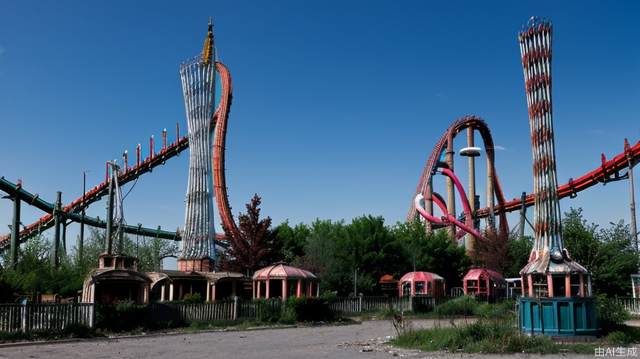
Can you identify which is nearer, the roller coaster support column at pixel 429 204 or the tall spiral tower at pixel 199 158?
the tall spiral tower at pixel 199 158

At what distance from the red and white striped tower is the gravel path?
439 centimetres

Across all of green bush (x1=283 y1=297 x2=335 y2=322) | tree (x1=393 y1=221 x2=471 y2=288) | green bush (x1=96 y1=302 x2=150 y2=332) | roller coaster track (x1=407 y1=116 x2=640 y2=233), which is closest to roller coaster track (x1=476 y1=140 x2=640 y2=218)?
roller coaster track (x1=407 y1=116 x2=640 y2=233)

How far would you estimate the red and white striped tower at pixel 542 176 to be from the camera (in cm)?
1906

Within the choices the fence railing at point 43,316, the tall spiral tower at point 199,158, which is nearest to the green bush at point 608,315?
the fence railing at point 43,316

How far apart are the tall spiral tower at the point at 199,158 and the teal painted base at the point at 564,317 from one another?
2326cm

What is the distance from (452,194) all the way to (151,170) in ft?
98.9

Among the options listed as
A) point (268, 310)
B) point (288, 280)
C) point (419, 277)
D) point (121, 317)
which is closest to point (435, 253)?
point (419, 277)

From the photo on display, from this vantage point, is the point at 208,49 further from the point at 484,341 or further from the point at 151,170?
the point at 484,341

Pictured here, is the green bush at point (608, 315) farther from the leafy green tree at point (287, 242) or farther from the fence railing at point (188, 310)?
the leafy green tree at point (287, 242)

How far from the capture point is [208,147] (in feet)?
127

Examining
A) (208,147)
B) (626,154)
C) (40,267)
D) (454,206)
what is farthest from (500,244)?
(40,267)

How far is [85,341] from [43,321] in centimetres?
188

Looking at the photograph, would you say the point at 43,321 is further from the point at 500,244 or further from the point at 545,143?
the point at 500,244

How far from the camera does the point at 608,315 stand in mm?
19516
